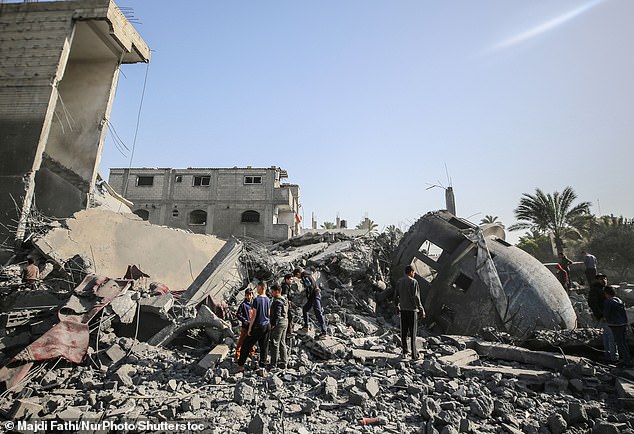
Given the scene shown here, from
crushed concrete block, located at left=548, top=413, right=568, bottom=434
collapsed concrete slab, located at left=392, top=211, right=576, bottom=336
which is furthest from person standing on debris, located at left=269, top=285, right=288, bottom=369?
collapsed concrete slab, located at left=392, top=211, right=576, bottom=336

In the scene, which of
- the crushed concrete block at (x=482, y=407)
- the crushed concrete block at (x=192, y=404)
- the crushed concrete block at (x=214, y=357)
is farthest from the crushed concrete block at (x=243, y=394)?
the crushed concrete block at (x=482, y=407)

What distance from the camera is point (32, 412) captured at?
3889 mm

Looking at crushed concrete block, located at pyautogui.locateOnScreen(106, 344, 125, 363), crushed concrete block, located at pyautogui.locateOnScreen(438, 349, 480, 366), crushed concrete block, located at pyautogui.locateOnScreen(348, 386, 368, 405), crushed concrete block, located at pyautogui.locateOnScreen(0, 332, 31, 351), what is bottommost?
crushed concrete block, located at pyautogui.locateOnScreen(348, 386, 368, 405)

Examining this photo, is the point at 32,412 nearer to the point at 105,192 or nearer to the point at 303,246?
the point at 303,246

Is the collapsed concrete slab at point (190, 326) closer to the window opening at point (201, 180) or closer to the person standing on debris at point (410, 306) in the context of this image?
the person standing on debris at point (410, 306)

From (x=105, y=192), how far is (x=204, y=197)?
47.1ft

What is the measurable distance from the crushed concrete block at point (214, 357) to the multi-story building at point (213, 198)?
73.1 feet

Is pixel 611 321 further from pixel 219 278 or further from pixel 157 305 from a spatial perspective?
pixel 157 305

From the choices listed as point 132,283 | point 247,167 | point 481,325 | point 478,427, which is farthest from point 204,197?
point 478,427

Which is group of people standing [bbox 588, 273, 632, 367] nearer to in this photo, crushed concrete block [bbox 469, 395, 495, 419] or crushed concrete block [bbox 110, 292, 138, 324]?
crushed concrete block [bbox 469, 395, 495, 419]

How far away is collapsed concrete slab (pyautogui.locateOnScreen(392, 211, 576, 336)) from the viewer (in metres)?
7.77

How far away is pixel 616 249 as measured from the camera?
2469cm

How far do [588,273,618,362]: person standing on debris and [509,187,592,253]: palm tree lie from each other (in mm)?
18098

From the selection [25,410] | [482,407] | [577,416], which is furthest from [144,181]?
[577,416]
